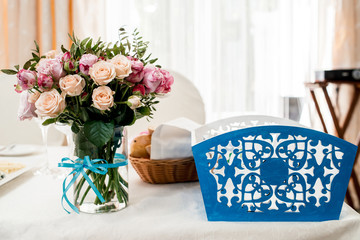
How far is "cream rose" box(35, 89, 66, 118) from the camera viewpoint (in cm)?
66

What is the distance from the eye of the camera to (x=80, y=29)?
2.54 meters

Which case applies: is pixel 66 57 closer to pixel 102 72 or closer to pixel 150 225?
pixel 102 72

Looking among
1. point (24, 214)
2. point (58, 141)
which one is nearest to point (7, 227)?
point (24, 214)

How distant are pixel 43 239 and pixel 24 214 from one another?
0.32ft

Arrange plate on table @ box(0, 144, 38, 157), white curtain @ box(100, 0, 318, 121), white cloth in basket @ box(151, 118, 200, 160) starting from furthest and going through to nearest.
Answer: white curtain @ box(100, 0, 318, 121)
plate on table @ box(0, 144, 38, 157)
white cloth in basket @ box(151, 118, 200, 160)

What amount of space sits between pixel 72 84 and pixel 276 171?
425 mm

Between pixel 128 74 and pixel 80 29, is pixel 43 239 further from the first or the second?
pixel 80 29

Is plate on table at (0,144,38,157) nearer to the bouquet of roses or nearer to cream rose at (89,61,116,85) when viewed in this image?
the bouquet of roses

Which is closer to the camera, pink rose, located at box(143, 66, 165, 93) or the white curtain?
pink rose, located at box(143, 66, 165, 93)

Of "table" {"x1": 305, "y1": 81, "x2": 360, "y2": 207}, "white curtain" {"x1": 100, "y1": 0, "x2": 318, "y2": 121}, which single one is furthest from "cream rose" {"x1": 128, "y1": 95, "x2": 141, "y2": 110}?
"white curtain" {"x1": 100, "y1": 0, "x2": 318, "y2": 121}

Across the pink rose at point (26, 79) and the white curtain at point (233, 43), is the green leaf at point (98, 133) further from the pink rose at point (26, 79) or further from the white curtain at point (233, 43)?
the white curtain at point (233, 43)

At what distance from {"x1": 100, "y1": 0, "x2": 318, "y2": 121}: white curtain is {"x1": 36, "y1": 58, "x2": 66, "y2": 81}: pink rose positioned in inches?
83.0

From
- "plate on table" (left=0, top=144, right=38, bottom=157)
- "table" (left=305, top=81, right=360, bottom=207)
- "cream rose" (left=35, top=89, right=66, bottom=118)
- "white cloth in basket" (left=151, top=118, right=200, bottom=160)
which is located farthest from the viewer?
"table" (left=305, top=81, right=360, bottom=207)

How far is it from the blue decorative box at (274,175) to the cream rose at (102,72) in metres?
0.22
